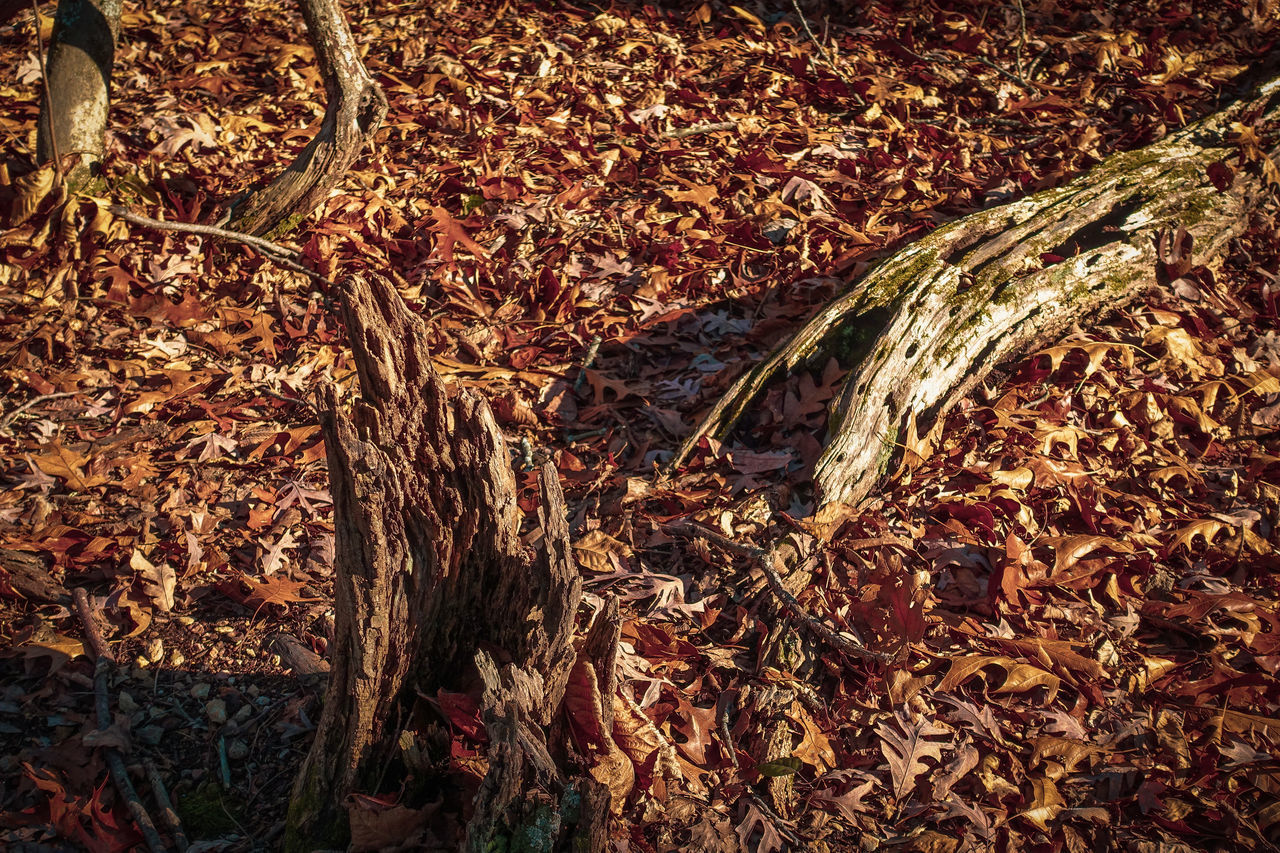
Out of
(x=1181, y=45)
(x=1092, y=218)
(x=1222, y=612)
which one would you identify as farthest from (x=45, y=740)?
(x=1181, y=45)

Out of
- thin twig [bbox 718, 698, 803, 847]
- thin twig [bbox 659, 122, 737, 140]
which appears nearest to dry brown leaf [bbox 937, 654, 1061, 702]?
thin twig [bbox 718, 698, 803, 847]

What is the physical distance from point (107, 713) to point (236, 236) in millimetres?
2695

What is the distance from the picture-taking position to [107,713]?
2.76 metres

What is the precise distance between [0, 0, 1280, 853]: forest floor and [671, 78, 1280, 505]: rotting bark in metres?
0.16

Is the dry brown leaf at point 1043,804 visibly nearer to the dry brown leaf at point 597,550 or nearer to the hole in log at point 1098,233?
the dry brown leaf at point 597,550

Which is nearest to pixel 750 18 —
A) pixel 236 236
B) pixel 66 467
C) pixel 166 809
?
pixel 236 236

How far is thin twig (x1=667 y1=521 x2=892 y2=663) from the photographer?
2.95 m

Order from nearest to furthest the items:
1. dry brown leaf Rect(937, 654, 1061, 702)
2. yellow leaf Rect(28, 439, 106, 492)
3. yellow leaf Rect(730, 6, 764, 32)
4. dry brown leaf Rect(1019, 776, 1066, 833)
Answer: dry brown leaf Rect(1019, 776, 1066, 833), dry brown leaf Rect(937, 654, 1061, 702), yellow leaf Rect(28, 439, 106, 492), yellow leaf Rect(730, 6, 764, 32)

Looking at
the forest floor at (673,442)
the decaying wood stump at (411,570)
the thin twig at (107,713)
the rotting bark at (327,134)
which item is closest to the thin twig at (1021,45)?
the forest floor at (673,442)

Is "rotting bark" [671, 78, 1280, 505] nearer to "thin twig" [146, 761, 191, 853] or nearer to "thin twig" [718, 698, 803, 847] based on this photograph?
"thin twig" [718, 698, 803, 847]

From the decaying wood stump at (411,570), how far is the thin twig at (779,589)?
1.08 metres

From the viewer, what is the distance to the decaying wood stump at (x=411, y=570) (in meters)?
2.16

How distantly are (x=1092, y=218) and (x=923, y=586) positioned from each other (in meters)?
2.58

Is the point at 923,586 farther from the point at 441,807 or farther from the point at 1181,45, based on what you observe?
the point at 1181,45
